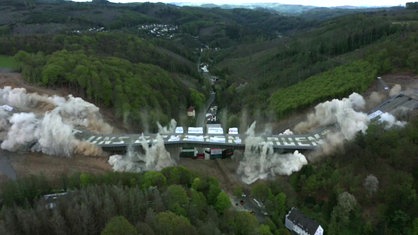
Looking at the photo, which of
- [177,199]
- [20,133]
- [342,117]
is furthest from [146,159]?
[342,117]

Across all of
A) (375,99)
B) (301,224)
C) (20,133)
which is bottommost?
(301,224)

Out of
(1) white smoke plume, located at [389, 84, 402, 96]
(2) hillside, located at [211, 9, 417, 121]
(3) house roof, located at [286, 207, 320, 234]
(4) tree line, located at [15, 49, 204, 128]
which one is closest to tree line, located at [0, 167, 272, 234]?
(3) house roof, located at [286, 207, 320, 234]

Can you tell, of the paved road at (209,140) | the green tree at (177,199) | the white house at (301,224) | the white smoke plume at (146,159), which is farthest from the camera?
the paved road at (209,140)

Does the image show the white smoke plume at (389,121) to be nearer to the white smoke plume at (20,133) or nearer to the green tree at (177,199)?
the green tree at (177,199)

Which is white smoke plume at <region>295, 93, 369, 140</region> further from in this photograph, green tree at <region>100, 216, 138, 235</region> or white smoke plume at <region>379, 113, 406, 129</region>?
green tree at <region>100, 216, 138, 235</region>

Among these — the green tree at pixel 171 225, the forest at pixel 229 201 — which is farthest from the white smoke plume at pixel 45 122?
the green tree at pixel 171 225

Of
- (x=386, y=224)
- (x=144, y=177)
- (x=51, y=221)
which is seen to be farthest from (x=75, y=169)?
(x=386, y=224)

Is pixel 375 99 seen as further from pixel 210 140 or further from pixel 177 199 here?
pixel 177 199
